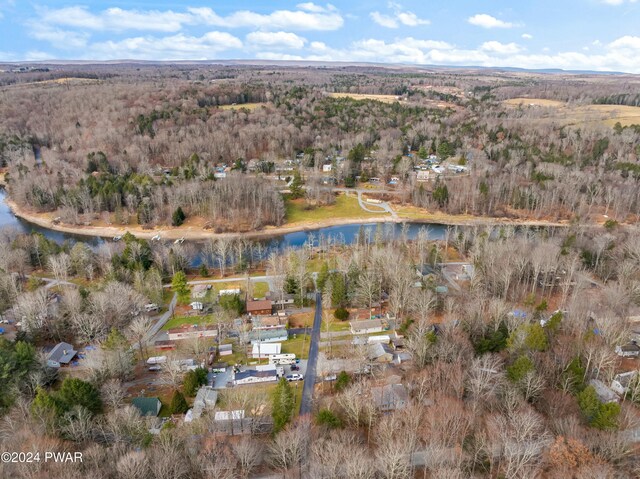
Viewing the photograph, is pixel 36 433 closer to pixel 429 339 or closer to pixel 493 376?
pixel 429 339

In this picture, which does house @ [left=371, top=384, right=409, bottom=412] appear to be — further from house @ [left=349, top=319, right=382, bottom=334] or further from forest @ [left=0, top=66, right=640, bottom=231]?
forest @ [left=0, top=66, right=640, bottom=231]

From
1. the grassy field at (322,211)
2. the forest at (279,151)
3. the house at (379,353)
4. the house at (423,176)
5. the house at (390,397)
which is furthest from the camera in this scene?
the house at (423,176)

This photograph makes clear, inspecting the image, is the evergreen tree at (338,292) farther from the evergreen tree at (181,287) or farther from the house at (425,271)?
the evergreen tree at (181,287)

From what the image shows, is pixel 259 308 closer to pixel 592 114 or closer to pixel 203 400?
pixel 203 400

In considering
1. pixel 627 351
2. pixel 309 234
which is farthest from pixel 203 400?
pixel 309 234

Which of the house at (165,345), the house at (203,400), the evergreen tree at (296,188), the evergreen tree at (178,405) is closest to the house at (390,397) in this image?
the house at (203,400)

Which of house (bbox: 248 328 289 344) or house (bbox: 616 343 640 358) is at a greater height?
house (bbox: 616 343 640 358)

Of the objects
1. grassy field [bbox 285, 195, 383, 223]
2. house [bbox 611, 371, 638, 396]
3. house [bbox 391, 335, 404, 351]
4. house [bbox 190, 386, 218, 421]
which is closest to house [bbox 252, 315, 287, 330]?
house [bbox 190, 386, 218, 421]
